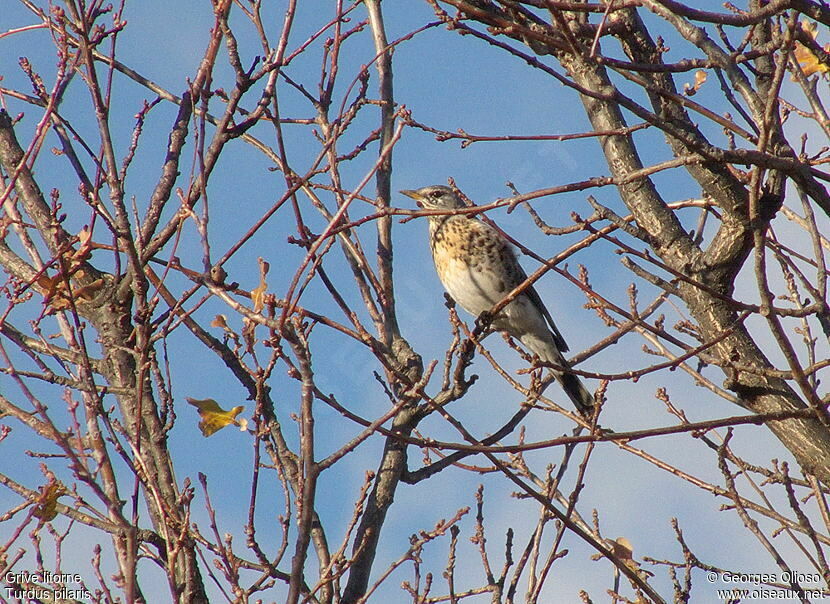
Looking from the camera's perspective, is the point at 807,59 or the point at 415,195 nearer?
the point at 807,59

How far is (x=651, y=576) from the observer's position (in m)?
5.00

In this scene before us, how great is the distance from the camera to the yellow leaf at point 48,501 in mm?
3551

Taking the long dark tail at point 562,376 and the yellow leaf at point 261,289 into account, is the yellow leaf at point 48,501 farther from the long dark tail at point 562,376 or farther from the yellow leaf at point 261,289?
the long dark tail at point 562,376

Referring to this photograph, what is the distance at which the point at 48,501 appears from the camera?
3.59 meters

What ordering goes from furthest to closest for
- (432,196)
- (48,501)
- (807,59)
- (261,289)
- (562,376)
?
(432,196) < (562,376) < (807,59) < (48,501) < (261,289)

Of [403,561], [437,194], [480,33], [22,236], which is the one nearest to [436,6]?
[480,33]

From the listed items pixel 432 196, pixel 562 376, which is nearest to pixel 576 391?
pixel 562 376

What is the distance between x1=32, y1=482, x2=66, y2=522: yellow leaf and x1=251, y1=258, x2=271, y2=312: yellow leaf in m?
1.30

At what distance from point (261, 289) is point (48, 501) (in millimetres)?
1433

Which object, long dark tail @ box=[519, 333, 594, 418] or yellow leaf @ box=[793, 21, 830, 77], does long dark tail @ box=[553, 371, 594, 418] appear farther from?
yellow leaf @ box=[793, 21, 830, 77]

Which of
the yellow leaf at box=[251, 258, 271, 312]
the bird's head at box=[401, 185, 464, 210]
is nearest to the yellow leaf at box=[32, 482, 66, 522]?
the yellow leaf at box=[251, 258, 271, 312]

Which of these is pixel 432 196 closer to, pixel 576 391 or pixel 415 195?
pixel 415 195

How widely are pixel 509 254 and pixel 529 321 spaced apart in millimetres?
506

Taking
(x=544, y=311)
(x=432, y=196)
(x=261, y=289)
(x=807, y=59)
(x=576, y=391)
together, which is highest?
(x=432, y=196)
